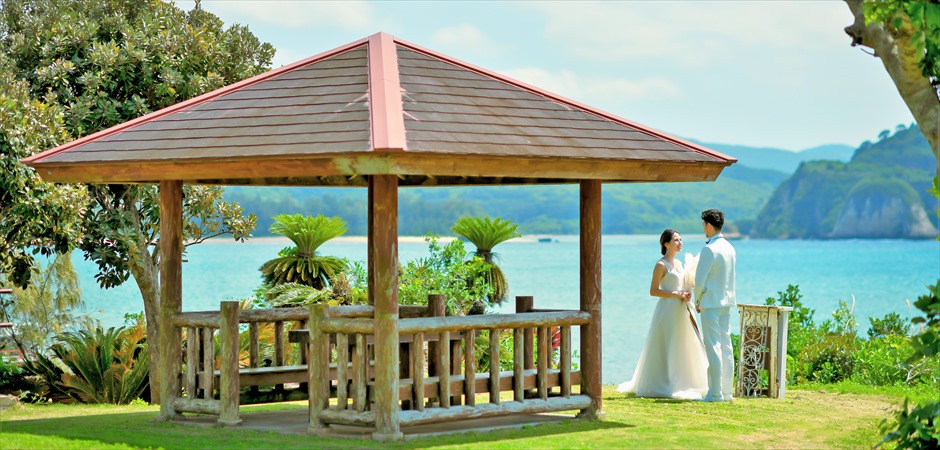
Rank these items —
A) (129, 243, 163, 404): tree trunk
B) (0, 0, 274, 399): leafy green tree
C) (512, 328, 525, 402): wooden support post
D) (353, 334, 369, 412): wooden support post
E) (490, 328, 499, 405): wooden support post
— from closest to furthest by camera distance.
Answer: (353, 334, 369, 412): wooden support post < (490, 328, 499, 405): wooden support post < (512, 328, 525, 402): wooden support post < (129, 243, 163, 404): tree trunk < (0, 0, 274, 399): leafy green tree

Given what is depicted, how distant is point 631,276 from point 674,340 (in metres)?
79.8

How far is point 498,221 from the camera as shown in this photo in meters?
20.4

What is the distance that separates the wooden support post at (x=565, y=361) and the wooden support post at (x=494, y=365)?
0.79 metres

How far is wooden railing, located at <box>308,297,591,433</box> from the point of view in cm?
955

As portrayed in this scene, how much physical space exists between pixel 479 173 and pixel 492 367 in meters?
1.84

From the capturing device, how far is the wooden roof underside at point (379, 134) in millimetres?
9141

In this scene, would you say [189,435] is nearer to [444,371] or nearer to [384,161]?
[444,371]

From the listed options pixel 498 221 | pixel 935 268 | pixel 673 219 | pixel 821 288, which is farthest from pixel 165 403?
pixel 673 219

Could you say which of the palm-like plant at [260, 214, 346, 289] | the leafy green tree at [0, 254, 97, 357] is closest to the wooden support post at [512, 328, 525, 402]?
the palm-like plant at [260, 214, 346, 289]

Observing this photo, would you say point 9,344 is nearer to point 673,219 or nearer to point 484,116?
point 484,116

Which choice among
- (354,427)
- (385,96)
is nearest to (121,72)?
(385,96)

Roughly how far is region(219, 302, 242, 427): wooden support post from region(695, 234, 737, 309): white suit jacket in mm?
5070

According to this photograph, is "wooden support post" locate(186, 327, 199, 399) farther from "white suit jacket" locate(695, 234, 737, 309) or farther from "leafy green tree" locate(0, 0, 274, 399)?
"white suit jacket" locate(695, 234, 737, 309)

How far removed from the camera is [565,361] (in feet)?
35.0
